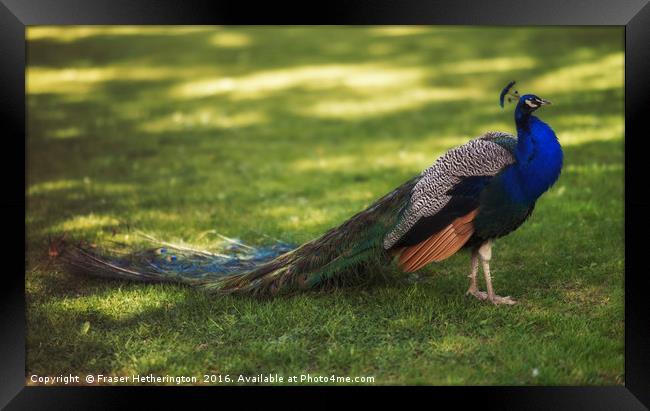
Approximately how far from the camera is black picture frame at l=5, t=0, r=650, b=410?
4.48 metres

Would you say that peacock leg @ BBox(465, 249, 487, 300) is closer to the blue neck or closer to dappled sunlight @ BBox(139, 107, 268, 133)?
the blue neck

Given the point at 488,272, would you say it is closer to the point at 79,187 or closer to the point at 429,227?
the point at 429,227

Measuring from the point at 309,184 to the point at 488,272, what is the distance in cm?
357

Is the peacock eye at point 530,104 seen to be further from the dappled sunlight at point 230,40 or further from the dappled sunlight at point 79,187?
the dappled sunlight at point 230,40

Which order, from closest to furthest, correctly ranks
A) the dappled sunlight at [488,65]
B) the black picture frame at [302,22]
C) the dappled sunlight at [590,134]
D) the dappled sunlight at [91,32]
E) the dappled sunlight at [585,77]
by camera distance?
the black picture frame at [302,22]
the dappled sunlight at [590,134]
the dappled sunlight at [585,77]
the dappled sunlight at [488,65]
the dappled sunlight at [91,32]

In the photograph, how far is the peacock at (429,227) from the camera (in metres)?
5.11

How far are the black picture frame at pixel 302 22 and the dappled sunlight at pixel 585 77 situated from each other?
638cm

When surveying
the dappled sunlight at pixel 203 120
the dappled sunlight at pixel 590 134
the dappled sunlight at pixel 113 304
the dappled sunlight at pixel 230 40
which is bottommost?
the dappled sunlight at pixel 113 304

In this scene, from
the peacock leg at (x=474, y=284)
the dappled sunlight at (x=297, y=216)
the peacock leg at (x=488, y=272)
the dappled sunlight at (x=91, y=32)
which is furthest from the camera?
the dappled sunlight at (x=91, y=32)

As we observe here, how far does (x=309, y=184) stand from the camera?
8617mm

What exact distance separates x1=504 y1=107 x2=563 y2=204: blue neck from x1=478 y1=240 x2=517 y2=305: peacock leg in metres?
0.46

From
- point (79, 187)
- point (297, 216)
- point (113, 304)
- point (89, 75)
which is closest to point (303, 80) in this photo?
point (89, 75)

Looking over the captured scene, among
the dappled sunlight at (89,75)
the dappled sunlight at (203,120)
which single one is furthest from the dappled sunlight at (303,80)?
the dappled sunlight at (203,120)

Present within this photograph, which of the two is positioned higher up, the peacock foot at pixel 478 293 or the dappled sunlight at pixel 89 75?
the dappled sunlight at pixel 89 75
